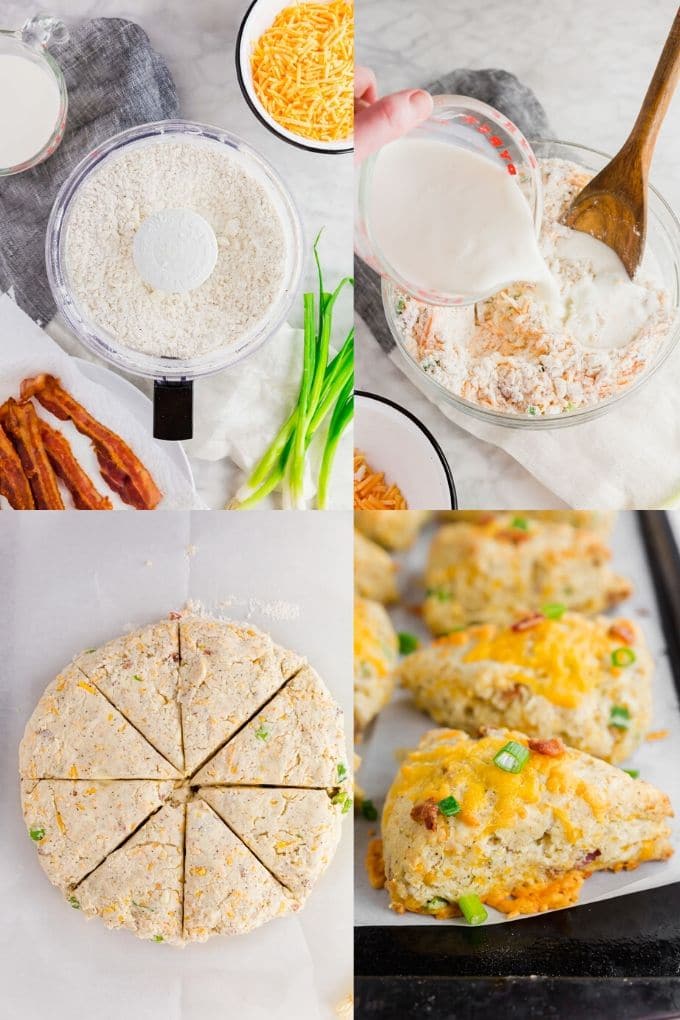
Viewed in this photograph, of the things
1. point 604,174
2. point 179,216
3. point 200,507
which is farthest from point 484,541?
point 179,216

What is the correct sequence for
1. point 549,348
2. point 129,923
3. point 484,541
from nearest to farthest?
point 129,923 → point 549,348 → point 484,541

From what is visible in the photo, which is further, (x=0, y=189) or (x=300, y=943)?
(x=0, y=189)

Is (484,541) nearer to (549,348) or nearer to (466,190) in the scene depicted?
(549,348)

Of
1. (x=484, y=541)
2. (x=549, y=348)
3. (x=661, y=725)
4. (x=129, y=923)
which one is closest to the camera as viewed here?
(x=129, y=923)

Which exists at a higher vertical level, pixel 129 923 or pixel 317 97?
pixel 317 97

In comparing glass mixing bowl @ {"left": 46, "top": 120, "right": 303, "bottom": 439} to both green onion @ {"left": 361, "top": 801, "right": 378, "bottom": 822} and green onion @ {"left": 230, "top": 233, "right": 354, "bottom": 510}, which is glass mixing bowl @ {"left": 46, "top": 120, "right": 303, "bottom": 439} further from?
green onion @ {"left": 361, "top": 801, "right": 378, "bottom": 822}

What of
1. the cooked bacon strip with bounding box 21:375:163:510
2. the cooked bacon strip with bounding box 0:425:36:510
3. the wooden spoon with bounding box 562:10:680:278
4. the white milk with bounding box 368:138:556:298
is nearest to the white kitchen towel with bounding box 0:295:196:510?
the cooked bacon strip with bounding box 21:375:163:510

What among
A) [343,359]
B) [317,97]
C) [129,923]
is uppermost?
[317,97]

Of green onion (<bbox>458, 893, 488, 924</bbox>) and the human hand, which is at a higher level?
the human hand
